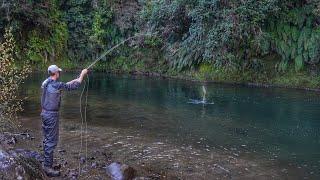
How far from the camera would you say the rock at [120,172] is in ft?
27.0

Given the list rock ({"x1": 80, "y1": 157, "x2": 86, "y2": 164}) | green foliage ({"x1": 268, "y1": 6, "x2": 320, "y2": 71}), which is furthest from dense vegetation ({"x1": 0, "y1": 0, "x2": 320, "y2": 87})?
rock ({"x1": 80, "y1": 157, "x2": 86, "y2": 164})

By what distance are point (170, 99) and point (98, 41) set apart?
495 inches

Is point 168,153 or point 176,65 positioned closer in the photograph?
point 168,153

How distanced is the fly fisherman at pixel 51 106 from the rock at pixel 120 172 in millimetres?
960

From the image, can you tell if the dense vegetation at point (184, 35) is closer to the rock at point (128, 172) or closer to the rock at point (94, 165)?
the rock at point (94, 165)

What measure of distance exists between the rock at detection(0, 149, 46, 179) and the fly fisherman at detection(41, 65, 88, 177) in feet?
1.50

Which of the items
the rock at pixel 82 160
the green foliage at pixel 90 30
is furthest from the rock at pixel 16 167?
the green foliage at pixel 90 30

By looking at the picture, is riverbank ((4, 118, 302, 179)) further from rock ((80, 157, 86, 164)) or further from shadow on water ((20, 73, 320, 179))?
shadow on water ((20, 73, 320, 179))

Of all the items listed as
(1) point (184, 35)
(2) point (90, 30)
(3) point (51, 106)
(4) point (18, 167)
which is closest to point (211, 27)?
(1) point (184, 35)

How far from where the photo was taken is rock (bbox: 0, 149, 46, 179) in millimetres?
7121

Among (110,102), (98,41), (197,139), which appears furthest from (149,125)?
(98,41)

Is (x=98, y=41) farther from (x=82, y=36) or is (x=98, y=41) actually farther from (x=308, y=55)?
(x=308, y=55)

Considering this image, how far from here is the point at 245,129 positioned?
42.9 feet

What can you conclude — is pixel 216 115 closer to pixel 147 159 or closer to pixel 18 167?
pixel 147 159
